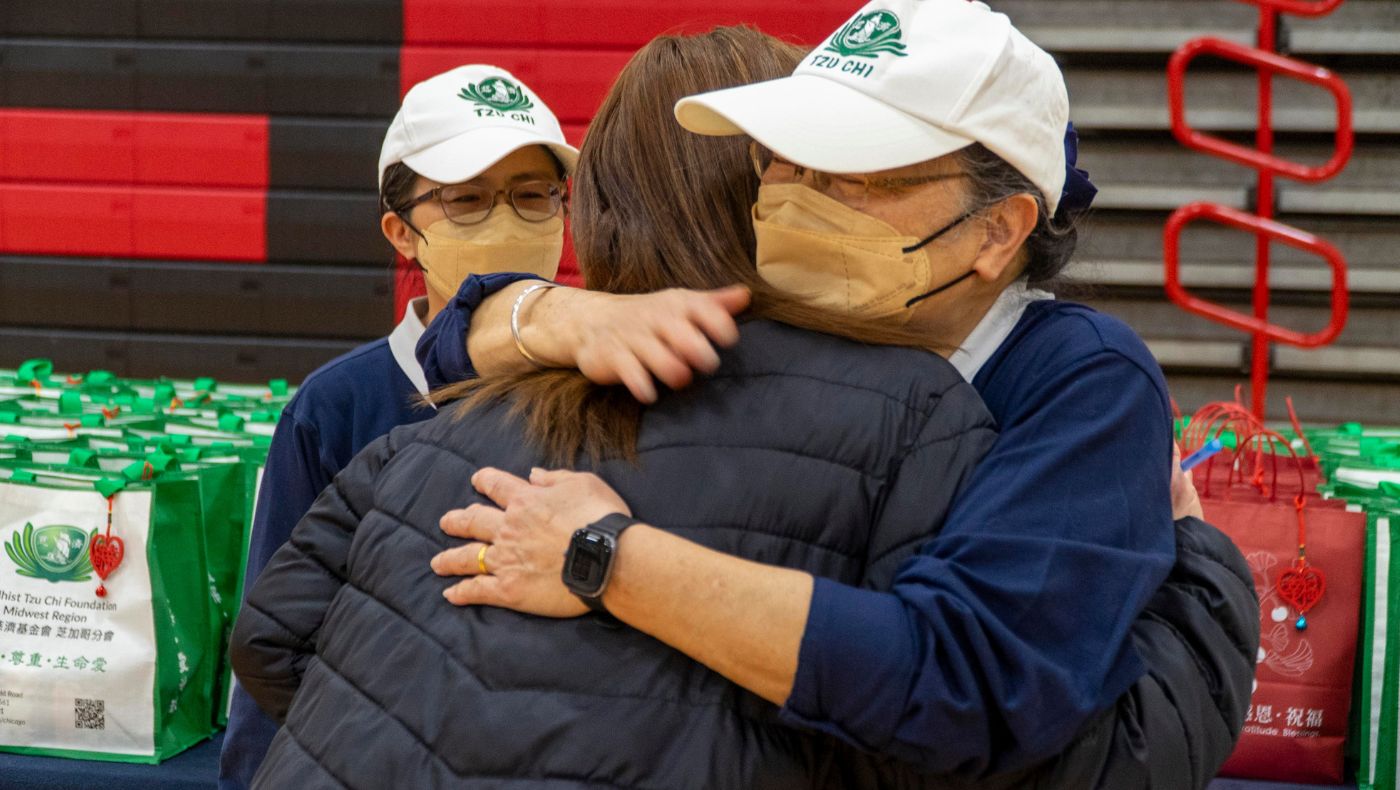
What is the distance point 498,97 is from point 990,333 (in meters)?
1.07

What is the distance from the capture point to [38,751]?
6.41 feet

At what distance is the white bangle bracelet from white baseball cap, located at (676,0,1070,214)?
0.24 metres

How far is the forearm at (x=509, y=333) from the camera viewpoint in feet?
3.63

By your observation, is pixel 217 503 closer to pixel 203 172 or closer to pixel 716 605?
pixel 716 605

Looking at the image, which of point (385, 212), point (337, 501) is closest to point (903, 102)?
point (337, 501)

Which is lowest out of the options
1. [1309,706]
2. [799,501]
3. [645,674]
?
[1309,706]

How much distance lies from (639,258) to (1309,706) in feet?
4.31

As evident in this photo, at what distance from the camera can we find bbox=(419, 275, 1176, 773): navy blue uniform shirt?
33.7 inches

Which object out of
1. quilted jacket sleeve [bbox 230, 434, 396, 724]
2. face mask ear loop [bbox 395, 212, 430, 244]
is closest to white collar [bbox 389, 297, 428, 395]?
face mask ear loop [bbox 395, 212, 430, 244]

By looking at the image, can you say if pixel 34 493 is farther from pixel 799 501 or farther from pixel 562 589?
pixel 799 501

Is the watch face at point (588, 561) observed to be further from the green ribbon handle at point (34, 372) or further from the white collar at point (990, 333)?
the green ribbon handle at point (34, 372)

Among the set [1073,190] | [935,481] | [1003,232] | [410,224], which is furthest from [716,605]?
[410,224]

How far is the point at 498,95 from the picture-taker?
199 centimetres

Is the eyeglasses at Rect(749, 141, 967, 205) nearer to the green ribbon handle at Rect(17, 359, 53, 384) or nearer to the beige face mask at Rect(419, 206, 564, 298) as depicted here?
the beige face mask at Rect(419, 206, 564, 298)
